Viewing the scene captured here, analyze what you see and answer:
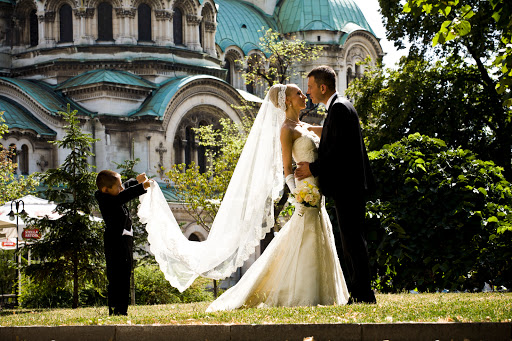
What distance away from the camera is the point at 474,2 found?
24.2m

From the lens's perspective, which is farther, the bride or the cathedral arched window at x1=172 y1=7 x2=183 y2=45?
the cathedral arched window at x1=172 y1=7 x2=183 y2=45

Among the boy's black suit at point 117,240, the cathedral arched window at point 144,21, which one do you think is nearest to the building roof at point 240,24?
the cathedral arched window at point 144,21

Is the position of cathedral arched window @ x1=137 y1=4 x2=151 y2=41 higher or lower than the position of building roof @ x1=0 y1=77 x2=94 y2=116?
higher

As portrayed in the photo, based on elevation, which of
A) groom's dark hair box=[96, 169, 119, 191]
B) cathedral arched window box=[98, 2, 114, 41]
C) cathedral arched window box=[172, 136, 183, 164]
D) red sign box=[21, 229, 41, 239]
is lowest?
groom's dark hair box=[96, 169, 119, 191]

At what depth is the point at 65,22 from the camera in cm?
4356

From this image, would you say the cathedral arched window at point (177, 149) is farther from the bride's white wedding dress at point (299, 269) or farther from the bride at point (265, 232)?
the bride's white wedding dress at point (299, 269)

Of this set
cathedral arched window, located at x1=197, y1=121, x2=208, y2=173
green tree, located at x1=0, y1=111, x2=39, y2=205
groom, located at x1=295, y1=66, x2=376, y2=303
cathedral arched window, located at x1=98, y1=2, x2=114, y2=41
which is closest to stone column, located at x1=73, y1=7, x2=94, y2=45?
cathedral arched window, located at x1=98, y1=2, x2=114, y2=41

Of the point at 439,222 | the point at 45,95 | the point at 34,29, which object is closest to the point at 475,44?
the point at 439,222

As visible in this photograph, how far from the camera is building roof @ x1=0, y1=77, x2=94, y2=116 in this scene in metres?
39.0

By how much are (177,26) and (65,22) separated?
5867mm

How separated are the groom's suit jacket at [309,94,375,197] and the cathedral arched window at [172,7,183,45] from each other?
37315mm

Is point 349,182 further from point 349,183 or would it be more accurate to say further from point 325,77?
point 325,77

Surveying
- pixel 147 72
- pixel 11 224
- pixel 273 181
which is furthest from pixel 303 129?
pixel 147 72

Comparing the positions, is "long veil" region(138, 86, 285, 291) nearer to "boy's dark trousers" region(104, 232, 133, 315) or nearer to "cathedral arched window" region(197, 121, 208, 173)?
"boy's dark trousers" region(104, 232, 133, 315)
